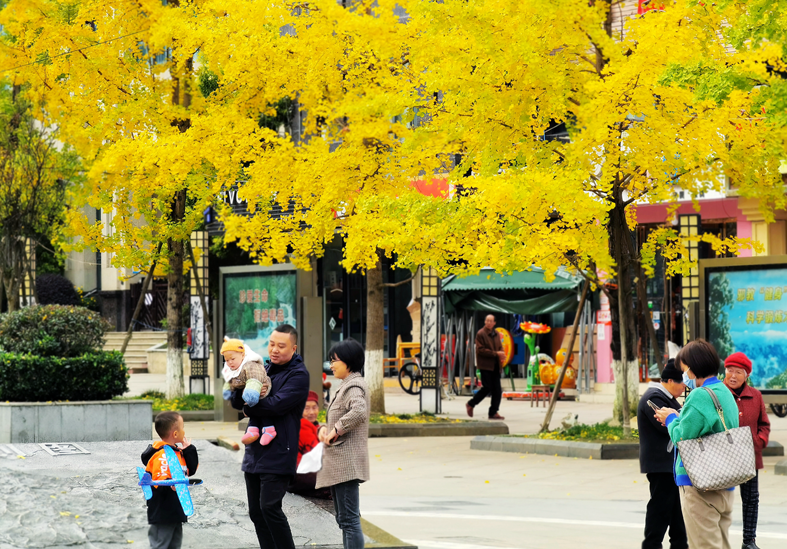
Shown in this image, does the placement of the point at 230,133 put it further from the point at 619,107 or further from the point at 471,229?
the point at 619,107

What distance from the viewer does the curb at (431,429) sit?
58.8 ft

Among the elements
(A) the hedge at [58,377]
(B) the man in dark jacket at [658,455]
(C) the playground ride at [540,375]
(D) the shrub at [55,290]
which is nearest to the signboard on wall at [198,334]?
(C) the playground ride at [540,375]

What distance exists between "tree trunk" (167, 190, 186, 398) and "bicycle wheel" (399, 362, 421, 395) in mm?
7751

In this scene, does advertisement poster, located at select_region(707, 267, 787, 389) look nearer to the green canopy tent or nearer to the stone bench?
the stone bench

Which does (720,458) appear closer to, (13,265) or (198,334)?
(198,334)

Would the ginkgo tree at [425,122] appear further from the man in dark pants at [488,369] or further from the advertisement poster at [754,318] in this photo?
the man in dark pants at [488,369]

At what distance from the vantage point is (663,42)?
13961 millimetres

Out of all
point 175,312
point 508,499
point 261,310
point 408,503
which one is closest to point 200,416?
point 261,310

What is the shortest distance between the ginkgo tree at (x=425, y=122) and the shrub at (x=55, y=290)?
23003 millimetres

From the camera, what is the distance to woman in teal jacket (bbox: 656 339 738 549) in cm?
649

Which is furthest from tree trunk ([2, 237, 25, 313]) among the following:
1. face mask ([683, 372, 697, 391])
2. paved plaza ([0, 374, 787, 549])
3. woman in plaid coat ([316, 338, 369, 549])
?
face mask ([683, 372, 697, 391])

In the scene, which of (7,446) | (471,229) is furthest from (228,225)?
(7,446)

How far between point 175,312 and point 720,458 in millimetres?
16976

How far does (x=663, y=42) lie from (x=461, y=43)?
8.91 ft
